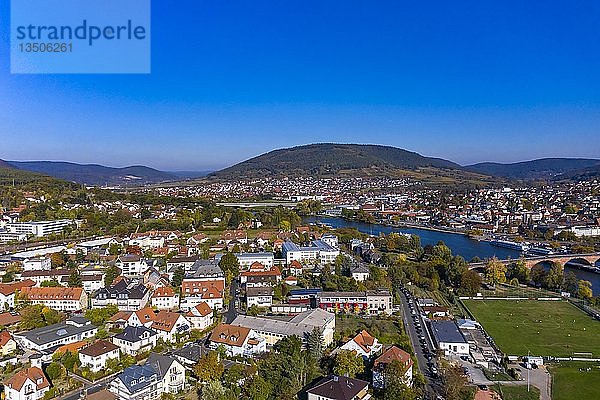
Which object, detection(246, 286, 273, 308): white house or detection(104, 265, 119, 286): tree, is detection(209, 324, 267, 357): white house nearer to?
detection(246, 286, 273, 308): white house

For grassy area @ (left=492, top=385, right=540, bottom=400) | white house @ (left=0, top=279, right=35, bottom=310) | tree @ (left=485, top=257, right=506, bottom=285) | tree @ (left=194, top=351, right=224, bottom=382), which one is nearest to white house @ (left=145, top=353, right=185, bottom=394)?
tree @ (left=194, top=351, right=224, bottom=382)

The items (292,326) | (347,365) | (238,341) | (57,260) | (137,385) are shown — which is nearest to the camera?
(137,385)

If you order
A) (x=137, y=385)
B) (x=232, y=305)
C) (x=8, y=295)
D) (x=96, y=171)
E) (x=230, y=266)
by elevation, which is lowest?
(x=232, y=305)

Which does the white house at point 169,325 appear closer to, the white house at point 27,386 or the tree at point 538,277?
the white house at point 27,386

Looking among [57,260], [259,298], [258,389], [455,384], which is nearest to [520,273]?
[259,298]

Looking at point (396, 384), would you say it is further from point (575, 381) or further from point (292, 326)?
point (575, 381)

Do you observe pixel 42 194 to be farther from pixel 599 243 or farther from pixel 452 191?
pixel 452 191
